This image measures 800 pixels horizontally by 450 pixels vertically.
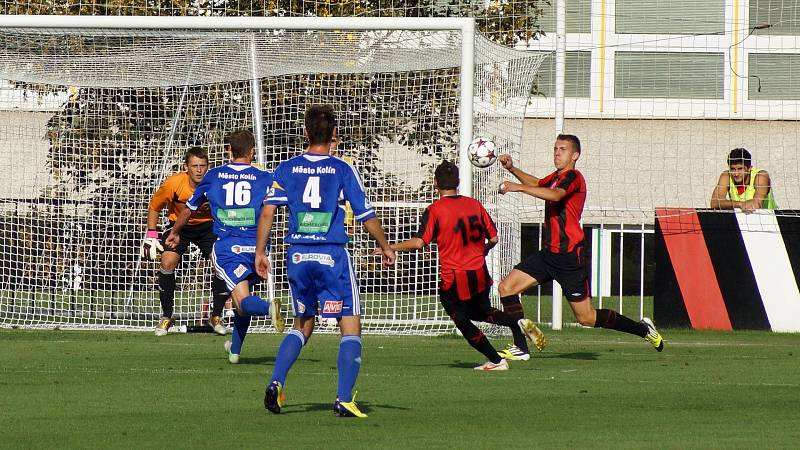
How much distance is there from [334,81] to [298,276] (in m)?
9.48

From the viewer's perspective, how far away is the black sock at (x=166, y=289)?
1462cm

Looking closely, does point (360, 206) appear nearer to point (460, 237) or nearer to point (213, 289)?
point (460, 237)

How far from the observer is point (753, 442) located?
22.4 ft

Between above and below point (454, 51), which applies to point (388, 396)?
below

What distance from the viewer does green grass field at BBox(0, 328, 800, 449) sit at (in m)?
6.98

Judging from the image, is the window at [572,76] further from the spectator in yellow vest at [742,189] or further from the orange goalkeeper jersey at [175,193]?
the orange goalkeeper jersey at [175,193]

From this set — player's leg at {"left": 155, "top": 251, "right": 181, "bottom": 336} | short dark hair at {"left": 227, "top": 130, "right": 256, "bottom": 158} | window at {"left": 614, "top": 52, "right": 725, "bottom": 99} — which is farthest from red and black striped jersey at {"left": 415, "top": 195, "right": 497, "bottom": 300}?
window at {"left": 614, "top": 52, "right": 725, "bottom": 99}

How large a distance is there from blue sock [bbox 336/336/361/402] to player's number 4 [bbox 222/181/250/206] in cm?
325

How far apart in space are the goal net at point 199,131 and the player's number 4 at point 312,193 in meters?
6.00

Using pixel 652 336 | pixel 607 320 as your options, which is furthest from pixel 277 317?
pixel 652 336

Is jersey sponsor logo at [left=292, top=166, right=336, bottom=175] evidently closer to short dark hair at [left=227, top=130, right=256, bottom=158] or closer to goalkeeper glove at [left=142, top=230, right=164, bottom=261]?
short dark hair at [left=227, top=130, right=256, bottom=158]

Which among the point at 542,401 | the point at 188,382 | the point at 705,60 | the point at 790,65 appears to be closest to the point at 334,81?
the point at 188,382

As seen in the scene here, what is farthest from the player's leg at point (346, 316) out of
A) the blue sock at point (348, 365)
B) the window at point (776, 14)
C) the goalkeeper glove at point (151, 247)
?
the window at point (776, 14)

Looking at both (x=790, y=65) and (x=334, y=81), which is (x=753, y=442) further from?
(x=790, y=65)
